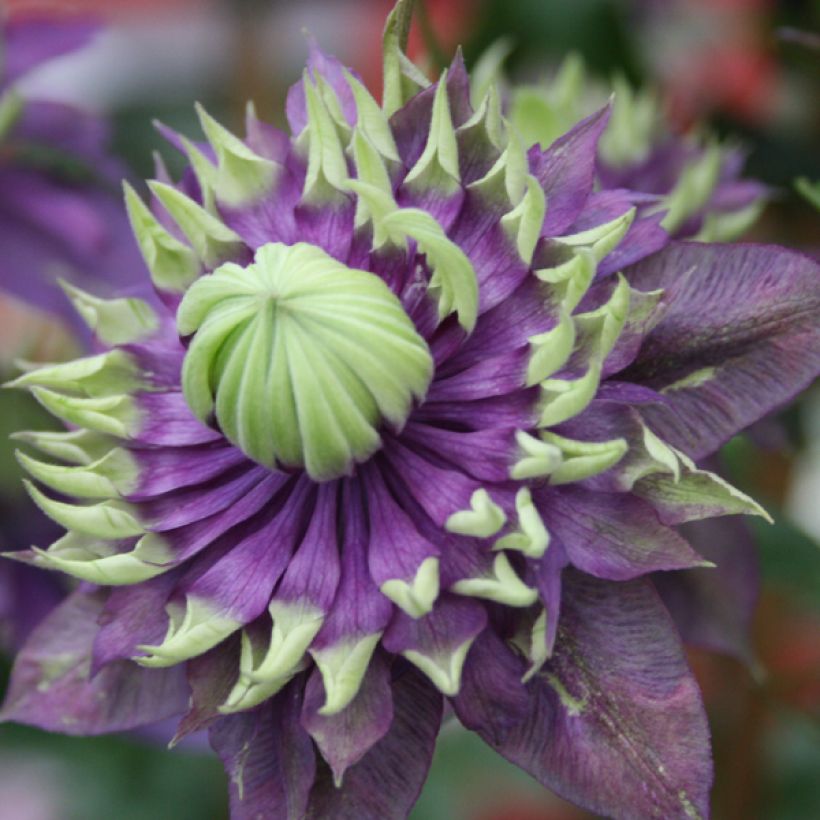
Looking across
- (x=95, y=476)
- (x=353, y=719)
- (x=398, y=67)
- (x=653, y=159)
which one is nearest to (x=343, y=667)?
(x=353, y=719)

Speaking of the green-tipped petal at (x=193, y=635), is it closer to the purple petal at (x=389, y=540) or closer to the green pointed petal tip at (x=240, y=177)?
the purple petal at (x=389, y=540)

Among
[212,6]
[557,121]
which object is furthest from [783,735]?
[212,6]

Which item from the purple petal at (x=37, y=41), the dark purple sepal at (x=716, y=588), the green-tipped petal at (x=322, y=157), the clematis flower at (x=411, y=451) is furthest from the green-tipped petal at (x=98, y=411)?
the purple petal at (x=37, y=41)

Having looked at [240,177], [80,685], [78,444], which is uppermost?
[240,177]

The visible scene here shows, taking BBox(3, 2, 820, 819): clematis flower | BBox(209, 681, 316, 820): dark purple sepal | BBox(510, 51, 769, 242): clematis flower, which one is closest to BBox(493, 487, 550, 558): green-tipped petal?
BBox(3, 2, 820, 819): clematis flower

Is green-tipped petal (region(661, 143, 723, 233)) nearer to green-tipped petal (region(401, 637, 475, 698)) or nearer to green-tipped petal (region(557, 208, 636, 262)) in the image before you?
green-tipped petal (region(557, 208, 636, 262))

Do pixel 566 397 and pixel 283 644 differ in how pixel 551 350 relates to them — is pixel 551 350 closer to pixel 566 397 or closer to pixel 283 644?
pixel 566 397
